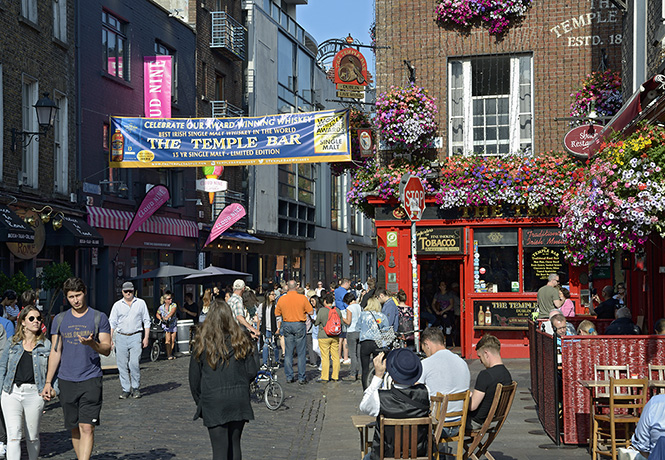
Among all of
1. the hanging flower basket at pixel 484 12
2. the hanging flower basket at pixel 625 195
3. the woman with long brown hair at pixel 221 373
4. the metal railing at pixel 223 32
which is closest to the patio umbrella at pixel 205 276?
the hanging flower basket at pixel 484 12

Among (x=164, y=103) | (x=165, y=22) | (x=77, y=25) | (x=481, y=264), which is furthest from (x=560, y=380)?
(x=165, y=22)

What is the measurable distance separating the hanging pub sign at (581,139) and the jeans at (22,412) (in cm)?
1104

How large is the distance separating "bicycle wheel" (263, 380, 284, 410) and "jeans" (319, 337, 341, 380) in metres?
3.00

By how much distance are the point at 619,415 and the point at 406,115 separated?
10.1 m

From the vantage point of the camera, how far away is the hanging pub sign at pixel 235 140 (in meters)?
20.1

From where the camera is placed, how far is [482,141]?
19172 mm

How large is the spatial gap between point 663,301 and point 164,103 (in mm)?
19567

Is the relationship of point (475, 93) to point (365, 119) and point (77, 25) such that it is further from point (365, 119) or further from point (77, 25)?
point (77, 25)

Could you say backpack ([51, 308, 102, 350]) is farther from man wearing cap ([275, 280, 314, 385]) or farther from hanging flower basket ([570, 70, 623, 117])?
hanging flower basket ([570, 70, 623, 117])

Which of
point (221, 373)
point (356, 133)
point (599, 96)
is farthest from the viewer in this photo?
point (356, 133)

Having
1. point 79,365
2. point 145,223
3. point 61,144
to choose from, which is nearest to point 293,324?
point 79,365

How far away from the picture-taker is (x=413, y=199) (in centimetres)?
1201

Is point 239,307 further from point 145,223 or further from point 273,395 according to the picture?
point 145,223

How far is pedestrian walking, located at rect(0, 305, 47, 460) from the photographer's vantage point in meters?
8.65
